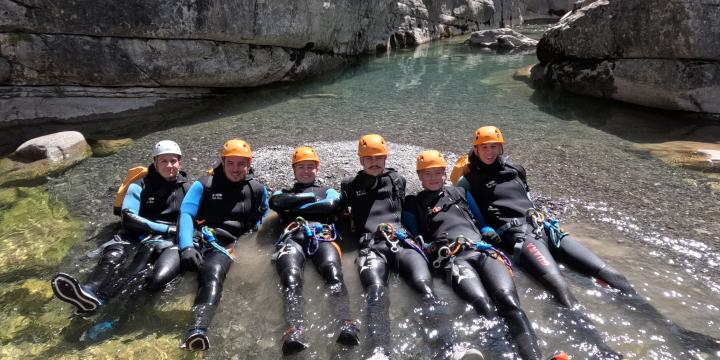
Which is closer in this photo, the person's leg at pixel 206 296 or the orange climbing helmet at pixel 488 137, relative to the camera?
the person's leg at pixel 206 296

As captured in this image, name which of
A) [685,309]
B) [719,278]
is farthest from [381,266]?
[719,278]

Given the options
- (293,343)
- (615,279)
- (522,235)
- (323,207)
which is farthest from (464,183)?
(293,343)

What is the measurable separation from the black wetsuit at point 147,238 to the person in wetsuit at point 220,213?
0.88ft

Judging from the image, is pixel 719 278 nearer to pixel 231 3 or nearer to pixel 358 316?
pixel 358 316

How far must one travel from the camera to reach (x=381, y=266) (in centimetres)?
498

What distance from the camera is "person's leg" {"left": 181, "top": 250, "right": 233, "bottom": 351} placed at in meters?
4.03

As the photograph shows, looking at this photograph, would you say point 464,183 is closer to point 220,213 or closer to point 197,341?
point 220,213

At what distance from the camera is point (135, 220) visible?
18.0 ft

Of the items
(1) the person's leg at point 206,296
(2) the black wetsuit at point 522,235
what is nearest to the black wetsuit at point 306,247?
(1) the person's leg at point 206,296

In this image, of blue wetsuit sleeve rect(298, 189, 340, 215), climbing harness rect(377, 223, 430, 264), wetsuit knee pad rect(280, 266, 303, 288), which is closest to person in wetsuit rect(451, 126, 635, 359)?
climbing harness rect(377, 223, 430, 264)

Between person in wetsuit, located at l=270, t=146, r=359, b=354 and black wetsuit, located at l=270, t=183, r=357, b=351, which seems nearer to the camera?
person in wetsuit, located at l=270, t=146, r=359, b=354

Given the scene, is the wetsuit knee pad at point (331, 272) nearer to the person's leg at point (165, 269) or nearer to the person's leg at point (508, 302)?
the person's leg at point (508, 302)

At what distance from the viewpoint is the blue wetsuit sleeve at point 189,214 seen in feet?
17.2

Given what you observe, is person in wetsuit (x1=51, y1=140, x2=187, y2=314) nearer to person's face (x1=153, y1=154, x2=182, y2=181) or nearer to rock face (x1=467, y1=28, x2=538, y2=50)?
person's face (x1=153, y1=154, x2=182, y2=181)
